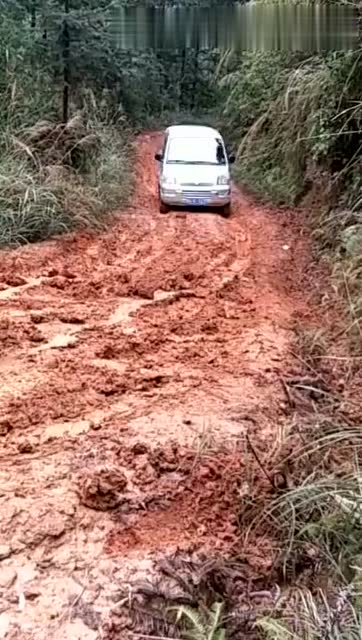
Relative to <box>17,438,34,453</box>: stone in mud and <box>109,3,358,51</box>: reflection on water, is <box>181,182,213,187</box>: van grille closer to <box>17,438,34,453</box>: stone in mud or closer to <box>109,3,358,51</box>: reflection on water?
<box>109,3,358,51</box>: reflection on water

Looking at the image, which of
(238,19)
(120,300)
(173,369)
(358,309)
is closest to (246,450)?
(173,369)

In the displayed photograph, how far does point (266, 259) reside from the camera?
388 inches

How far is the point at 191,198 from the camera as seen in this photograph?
12.1 metres

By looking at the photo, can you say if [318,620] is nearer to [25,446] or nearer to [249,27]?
[25,446]

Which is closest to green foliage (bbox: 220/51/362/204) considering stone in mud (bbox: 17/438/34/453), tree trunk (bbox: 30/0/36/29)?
tree trunk (bbox: 30/0/36/29)

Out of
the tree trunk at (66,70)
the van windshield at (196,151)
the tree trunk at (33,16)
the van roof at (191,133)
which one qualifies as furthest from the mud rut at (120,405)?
the tree trunk at (33,16)

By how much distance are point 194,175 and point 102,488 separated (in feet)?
28.6

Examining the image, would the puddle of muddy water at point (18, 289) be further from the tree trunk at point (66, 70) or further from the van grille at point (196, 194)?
the tree trunk at point (66, 70)

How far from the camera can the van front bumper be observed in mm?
12109

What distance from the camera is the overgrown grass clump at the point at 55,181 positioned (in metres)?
9.83

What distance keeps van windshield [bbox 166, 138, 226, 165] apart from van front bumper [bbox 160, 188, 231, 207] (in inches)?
32.2

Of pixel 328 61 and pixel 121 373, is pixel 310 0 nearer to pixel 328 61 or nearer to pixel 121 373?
pixel 328 61

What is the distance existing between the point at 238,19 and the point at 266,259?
3469 mm

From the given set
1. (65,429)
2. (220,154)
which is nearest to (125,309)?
(65,429)
